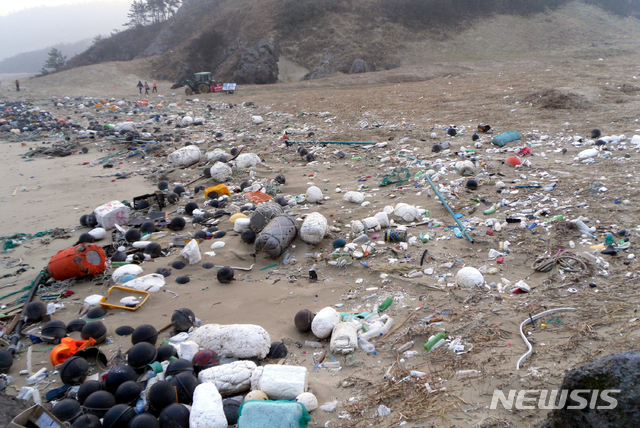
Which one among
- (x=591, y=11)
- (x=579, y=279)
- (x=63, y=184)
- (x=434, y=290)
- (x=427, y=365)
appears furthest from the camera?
(x=591, y=11)

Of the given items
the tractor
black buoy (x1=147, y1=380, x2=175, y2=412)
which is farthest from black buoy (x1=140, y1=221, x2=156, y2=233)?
the tractor

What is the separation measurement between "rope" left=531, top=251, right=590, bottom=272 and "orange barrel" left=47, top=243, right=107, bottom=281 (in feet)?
13.1

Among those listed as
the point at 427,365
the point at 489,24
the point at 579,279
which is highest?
the point at 489,24

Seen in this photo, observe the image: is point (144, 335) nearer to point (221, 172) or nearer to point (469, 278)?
point (469, 278)

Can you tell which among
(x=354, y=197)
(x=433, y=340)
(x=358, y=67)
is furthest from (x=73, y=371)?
(x=358, y=67)

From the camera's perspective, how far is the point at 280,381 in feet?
7.17

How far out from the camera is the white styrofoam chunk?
215 cm

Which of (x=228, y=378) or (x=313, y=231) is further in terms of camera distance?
(x=313, y=231)

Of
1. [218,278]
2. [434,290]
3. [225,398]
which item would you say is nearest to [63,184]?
[218,278]

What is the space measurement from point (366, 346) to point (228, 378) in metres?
0.90

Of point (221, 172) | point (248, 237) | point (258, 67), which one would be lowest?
point (248, 237)

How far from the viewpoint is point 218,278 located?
364 centimetres

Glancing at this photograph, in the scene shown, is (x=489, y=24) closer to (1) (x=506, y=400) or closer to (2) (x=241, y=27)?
(2) (x=241, y=27)

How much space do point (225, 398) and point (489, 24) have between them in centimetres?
3447
